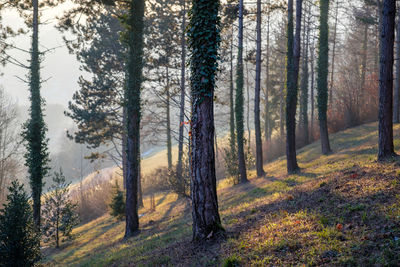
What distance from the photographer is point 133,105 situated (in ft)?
43.4

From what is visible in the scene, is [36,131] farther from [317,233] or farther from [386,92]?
[386,92]

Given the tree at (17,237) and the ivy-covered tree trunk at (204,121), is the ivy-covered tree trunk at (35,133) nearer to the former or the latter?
the tree at (17,237)

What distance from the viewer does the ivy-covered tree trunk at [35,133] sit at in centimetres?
1527

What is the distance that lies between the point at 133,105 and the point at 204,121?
7.48m

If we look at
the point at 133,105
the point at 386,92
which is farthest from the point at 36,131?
the point at 386,92

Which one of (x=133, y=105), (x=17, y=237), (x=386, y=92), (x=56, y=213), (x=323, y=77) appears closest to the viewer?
(x=17, y=237)

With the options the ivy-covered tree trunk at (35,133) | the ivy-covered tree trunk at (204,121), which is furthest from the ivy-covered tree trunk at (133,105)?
the ivy-covered tree trunk at (204,121)

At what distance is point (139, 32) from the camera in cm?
1337

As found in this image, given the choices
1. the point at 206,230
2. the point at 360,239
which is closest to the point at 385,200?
the point at 360,239

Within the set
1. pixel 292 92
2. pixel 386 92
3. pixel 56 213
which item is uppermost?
pixel 292 92

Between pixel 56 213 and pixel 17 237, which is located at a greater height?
pixel 17 237

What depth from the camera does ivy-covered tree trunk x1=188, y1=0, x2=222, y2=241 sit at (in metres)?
6.46

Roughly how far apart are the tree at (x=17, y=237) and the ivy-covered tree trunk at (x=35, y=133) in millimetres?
7042

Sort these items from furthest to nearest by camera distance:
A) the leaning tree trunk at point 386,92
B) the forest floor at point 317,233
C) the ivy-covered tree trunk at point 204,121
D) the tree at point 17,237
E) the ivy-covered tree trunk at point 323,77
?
the ivy-covered tree trunk at point 323,77
the leaning tree trunk at point 386,92
the tree at point 17,237
the ivy-covered tree trunk at point 204,121
the forest floor at point 317,233
